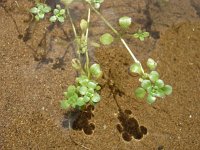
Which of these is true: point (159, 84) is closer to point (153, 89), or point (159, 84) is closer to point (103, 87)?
point (153, 89)

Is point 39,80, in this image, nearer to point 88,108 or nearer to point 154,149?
point 88,108

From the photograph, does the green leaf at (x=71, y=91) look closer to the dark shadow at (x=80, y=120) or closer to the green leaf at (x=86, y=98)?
the green leaf at (x=86, y=98)

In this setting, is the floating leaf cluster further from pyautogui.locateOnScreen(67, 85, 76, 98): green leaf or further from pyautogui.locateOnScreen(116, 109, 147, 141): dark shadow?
pyautogui.locateOnScreen(116, 109, 147, 141): dark shadow

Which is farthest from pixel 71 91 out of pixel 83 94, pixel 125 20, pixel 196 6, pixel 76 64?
pixel 196 6

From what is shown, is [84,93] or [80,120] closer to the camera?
[84,93]

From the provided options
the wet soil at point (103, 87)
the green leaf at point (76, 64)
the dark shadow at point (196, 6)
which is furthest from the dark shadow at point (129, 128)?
the dark shadow at point (196, 6)

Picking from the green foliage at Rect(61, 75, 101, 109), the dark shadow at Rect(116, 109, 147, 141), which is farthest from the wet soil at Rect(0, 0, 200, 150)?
Result: the green foliage at Rect(61, 75, 101, 109)

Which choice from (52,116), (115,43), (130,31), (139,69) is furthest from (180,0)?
(52,116)
